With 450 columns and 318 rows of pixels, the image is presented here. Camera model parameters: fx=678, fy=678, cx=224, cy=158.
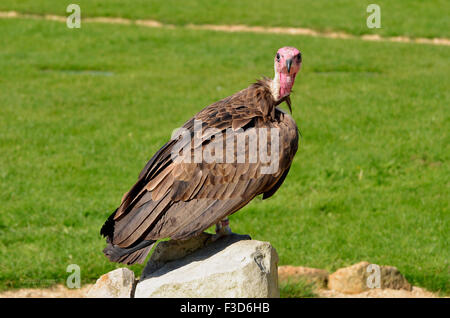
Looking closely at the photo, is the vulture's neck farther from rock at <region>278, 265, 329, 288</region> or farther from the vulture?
rock at <region>278, 265, 329, 288</region>

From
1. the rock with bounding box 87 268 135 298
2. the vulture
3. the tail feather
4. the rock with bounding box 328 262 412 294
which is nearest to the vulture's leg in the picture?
the vulture

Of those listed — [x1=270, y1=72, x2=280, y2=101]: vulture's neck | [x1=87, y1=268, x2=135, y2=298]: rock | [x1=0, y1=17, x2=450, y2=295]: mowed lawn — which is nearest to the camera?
[x1=270, y1=72, x2=280, y2=101]: vulture's neck

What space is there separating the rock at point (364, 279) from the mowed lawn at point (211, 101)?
41cm

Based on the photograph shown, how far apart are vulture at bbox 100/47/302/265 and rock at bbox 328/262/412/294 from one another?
2461 mm

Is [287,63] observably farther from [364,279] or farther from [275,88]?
[364,279]

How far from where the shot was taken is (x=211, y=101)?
12.6 metres

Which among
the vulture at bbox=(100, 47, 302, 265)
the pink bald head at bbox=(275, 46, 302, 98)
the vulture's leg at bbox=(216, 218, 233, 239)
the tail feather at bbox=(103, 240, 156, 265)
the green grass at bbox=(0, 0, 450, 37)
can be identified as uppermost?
the green grass at bbox=(0, 0, 450, 37)

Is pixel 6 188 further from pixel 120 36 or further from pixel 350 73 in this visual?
pixel 120 36

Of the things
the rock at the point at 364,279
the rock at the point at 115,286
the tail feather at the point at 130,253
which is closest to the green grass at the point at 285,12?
the rock at the point at 364,279

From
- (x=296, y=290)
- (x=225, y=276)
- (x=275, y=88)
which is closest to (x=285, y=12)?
(x=296, y=290)

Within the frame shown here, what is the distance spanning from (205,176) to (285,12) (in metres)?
17.3

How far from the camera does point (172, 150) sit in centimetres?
472

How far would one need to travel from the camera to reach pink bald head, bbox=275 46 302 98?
443cm

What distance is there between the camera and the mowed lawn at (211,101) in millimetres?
7664
